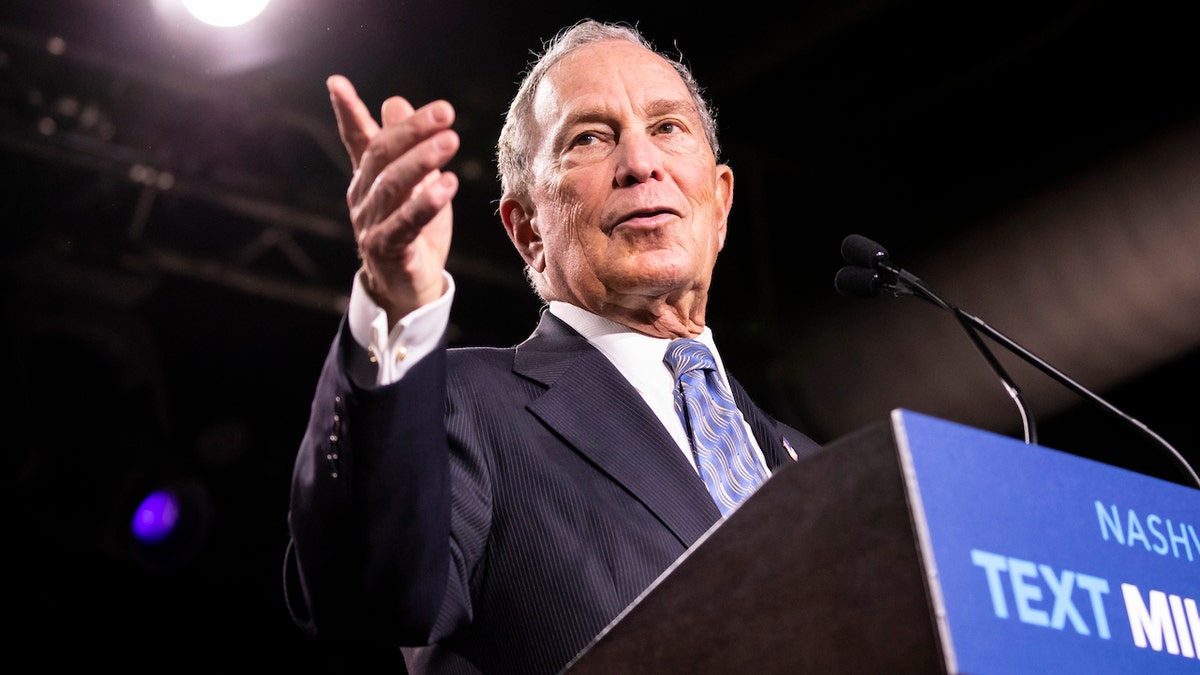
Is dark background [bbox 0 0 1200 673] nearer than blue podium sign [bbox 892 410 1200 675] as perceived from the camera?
No

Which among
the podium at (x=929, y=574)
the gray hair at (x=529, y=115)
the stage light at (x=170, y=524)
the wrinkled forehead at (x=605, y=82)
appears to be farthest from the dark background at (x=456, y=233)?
the podium at (x=929, y=574)

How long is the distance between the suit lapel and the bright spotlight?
2.11m

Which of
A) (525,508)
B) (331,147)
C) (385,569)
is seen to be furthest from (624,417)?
(331,147)

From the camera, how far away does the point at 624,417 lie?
1.43 m

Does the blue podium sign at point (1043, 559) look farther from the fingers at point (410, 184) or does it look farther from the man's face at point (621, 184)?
the man's face at point (621, 184)

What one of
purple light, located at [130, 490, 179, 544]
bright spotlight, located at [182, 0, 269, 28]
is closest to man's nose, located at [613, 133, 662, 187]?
bright spotlight, located at [182, 0, 269, 28]

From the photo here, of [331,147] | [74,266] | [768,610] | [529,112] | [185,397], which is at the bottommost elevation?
[768,610]

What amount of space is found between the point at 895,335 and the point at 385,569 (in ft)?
12.1

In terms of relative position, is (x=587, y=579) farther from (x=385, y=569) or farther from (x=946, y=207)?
(x=946, y=207)

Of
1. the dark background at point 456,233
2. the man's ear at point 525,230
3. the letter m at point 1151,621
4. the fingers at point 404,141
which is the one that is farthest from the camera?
the dark background at point 456,233

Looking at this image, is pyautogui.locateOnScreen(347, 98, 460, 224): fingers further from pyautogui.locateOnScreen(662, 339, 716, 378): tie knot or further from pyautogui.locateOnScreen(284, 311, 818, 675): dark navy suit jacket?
pyautogui.locateOnScreen(662, 339, 716, 378): tie knot

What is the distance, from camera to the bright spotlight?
324cm

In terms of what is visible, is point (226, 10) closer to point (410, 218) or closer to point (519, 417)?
point (519, 417)

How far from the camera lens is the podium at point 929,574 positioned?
73 centimetres
